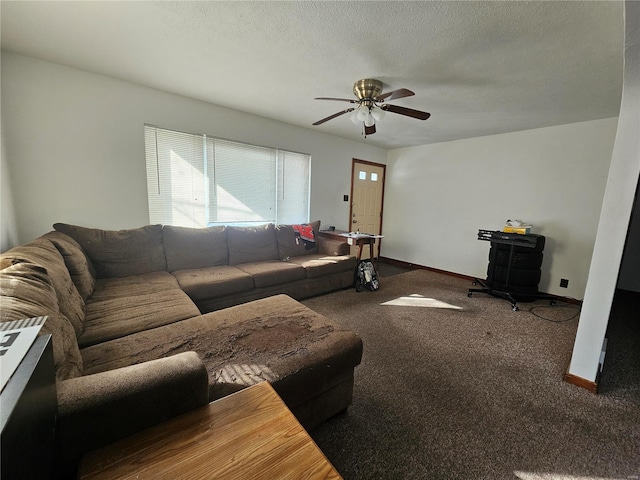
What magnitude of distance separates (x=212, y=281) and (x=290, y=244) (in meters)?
1.39

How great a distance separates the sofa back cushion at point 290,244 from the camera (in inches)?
144

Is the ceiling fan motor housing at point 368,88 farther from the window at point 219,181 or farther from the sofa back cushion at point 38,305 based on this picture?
the sofa back cushion at point 38,305

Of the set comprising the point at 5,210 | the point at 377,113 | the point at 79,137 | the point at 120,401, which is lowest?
the point at 120,401

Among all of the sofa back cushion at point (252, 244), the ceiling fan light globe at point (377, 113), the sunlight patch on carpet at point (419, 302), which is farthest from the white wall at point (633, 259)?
the sofa back cushion at point (252, 244)

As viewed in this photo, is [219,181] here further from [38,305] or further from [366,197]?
[366,197]

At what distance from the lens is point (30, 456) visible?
514mm

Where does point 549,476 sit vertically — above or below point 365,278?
below

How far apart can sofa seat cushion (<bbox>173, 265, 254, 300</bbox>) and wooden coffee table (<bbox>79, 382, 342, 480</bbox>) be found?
5.59ft

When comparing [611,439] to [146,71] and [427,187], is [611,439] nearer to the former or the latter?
[427,187]

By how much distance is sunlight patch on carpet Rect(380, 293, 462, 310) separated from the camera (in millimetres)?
3236

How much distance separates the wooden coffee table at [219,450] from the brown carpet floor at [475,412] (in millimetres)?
701

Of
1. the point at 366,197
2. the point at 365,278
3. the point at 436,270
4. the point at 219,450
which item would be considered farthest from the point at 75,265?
the point at 436,270

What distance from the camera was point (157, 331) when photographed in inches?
59.6

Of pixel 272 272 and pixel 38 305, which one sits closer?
pixel 38 305
